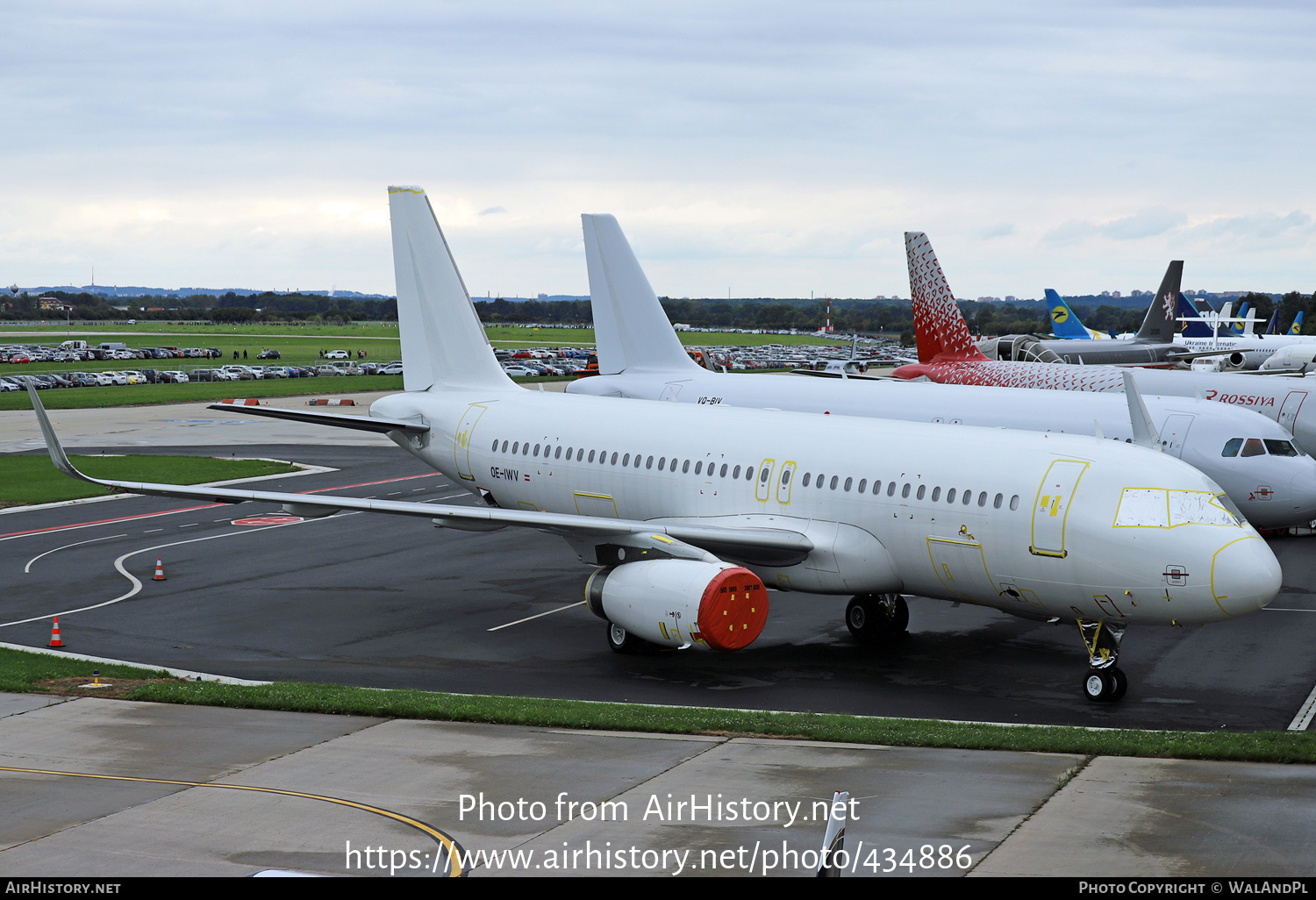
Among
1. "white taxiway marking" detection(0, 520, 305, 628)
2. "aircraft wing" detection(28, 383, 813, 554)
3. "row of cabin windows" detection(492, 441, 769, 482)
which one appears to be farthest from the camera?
"white taxiway marking" detection(0, 520, 305, 628)

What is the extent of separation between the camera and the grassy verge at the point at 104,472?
1891 inches

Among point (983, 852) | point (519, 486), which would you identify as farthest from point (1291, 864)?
point (519, 486)

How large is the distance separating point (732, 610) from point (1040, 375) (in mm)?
26013

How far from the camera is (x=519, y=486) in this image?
105ft

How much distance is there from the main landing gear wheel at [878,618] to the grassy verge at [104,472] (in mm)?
31033

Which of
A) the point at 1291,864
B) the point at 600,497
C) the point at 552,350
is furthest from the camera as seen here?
the point at 552,350

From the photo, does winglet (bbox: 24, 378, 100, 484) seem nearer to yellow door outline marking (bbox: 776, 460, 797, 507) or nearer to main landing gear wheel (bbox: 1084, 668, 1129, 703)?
yellow door outline marking (bbox: 776, 460, 797, 507)

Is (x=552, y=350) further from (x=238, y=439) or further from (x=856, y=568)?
(x=856, y=568)

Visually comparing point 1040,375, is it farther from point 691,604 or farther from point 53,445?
point 53,445

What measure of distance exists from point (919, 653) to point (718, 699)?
559 centimetres

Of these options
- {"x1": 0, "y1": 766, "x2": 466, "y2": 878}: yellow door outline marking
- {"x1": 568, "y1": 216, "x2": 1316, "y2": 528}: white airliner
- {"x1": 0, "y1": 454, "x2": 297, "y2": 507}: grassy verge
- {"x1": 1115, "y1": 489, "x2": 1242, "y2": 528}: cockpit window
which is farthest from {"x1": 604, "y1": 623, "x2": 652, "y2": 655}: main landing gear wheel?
{"x1": 0, "y1": 454, "x2": 297, "y2": 507}: grassy verge

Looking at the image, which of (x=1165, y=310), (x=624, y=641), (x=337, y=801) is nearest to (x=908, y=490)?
(x=624, y=641)

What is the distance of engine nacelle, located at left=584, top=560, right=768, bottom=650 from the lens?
2272 cm

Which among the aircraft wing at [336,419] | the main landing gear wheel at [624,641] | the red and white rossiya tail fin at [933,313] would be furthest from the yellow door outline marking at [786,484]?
the red and white rossiya tail fin at [933,313]
